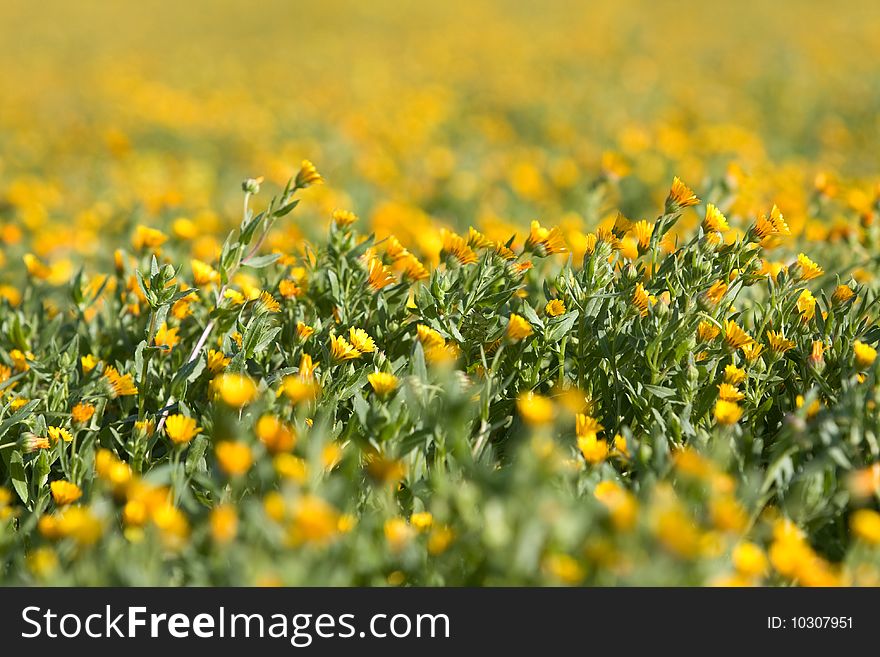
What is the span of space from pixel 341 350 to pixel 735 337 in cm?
101

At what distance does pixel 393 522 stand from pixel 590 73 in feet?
25.9

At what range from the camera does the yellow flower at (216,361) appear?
2277 mm

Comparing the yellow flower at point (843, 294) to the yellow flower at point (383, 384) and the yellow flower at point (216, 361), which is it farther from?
the yellow flower at point (216, 361)

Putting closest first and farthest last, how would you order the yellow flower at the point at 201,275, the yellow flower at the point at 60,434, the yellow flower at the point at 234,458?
the yellow flower at the point at 234,458 < the yellow flower at the point at 60,434 < the yellow flower at the point at 201,275

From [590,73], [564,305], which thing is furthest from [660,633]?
[590,73]

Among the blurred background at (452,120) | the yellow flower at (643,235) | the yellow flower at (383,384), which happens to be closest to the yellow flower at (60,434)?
the yellow flower at (383,384)

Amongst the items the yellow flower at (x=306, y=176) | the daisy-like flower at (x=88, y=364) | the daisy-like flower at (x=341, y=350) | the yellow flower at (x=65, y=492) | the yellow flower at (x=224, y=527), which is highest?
the yellow flower at (x=306, y=176)

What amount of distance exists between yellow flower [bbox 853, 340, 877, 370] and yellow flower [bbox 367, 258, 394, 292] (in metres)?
1.24

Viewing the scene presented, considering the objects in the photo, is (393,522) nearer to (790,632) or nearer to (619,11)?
(790,632)

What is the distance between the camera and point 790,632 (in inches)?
60.9

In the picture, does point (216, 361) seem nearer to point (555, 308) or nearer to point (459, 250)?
point (459, 250)

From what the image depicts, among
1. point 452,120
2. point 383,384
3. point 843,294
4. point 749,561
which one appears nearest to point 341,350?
point 383,384

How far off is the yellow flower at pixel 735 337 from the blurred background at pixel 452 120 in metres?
1.23

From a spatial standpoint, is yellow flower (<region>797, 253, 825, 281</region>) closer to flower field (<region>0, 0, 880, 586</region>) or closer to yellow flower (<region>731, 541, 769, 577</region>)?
flower field (<region>0, 0, 880, 586</region>)
